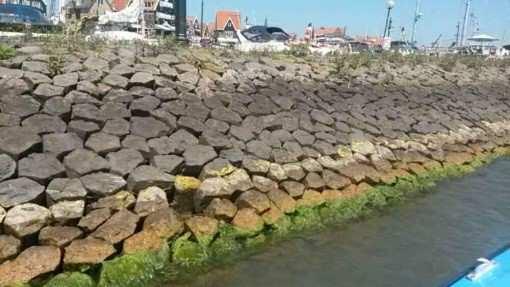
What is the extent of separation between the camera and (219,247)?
23.2 feet

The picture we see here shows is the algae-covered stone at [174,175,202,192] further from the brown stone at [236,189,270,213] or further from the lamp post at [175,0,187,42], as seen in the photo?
the lamp post at [175,0,187,42]

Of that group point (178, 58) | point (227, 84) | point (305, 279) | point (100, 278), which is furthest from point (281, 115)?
point (100, 278)

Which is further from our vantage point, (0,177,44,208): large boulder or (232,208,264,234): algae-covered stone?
(232,208,264,234): algae-covered stone

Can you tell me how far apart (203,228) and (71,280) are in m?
1.86

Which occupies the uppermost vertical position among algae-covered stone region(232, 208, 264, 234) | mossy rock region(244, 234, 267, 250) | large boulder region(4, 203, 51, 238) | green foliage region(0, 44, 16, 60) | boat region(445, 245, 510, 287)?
green foliage region(0, 44, 16, 60)

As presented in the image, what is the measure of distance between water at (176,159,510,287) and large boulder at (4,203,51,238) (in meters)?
1.88

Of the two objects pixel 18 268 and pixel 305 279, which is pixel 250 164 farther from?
pixel 18 268

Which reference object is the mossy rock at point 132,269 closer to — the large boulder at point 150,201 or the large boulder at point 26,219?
the large boulder at point 150,201

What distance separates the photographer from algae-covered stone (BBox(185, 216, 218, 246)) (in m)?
6.99

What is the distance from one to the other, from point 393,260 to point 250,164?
2.54m

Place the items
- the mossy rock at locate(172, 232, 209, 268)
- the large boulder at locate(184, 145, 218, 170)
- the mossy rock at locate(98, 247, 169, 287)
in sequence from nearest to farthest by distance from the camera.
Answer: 1. the mossy rock at locate(98, 247, 169, 287)
2. the mossy rock at locate(172, 232, 209, 268)
3. the large boulder at locate(184, 145, 218, 170)

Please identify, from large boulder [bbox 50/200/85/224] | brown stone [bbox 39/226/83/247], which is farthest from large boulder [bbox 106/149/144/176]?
brown stone [bbox 39/226/83/247]

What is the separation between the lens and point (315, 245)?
769cm

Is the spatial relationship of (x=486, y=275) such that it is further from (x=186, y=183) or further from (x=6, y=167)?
(x=6, y=167)
